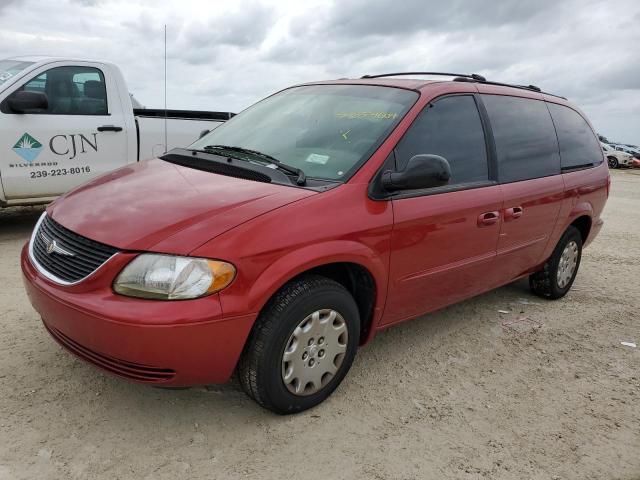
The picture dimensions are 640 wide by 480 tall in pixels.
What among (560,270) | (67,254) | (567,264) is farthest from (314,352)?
(567,264)

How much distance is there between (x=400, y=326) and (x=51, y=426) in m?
2.36

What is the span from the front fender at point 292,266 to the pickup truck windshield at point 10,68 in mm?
4666

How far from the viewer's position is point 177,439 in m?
2.55

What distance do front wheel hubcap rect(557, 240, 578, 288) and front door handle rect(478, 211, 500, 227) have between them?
145 centimetres

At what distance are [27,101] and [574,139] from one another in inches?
200

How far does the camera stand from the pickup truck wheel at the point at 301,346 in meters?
2.52

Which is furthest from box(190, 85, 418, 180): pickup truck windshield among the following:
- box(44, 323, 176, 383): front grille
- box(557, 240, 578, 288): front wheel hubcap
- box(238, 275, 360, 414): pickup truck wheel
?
box(557, 240, 578, 288): front wheel hubcap

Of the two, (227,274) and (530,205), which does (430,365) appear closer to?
(530,205)

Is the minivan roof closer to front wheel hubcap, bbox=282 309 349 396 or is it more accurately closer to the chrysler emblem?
front wheel hubcap, bbox=282 309 349 396

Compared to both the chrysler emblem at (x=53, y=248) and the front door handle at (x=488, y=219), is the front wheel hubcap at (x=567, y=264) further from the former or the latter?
the chrysler emblem at (x=53, y=248)

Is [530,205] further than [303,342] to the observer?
Yes

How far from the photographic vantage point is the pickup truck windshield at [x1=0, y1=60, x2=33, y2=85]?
225 inches

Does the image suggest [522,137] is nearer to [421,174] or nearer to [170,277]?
[421,174]

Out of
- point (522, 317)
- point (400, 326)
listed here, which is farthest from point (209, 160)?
point (522, 317)
